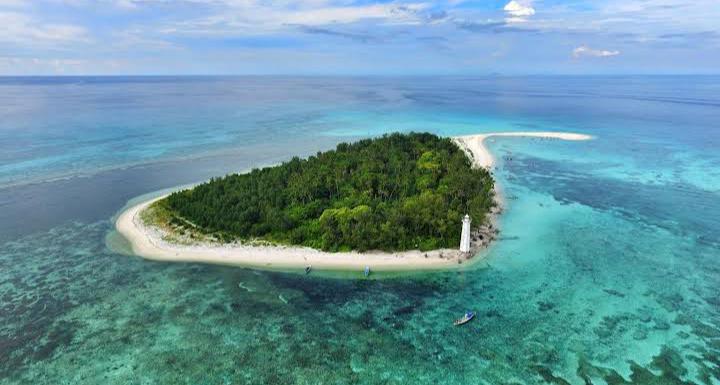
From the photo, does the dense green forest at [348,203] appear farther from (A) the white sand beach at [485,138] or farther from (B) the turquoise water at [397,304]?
(A) the white sand beach at [485,138]

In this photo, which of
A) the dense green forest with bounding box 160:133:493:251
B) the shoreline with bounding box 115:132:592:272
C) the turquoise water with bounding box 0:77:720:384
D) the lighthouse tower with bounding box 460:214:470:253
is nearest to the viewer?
the turquoise water with bounding box 0:77:720:384

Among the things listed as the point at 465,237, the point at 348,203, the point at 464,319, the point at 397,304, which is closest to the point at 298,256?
the point at 348,203

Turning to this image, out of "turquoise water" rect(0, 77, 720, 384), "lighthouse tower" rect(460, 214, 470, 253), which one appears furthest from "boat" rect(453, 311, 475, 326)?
"lighthouse tower" rect(460, 214, 470, 253)

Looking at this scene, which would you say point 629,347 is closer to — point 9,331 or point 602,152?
point 9,331

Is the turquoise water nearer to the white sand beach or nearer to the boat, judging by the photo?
the boat

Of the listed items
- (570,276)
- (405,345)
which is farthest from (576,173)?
(405,345)

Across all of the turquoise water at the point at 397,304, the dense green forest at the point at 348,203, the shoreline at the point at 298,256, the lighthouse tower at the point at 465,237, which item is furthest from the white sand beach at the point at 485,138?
the lighthouse tower at the point at 465,237
